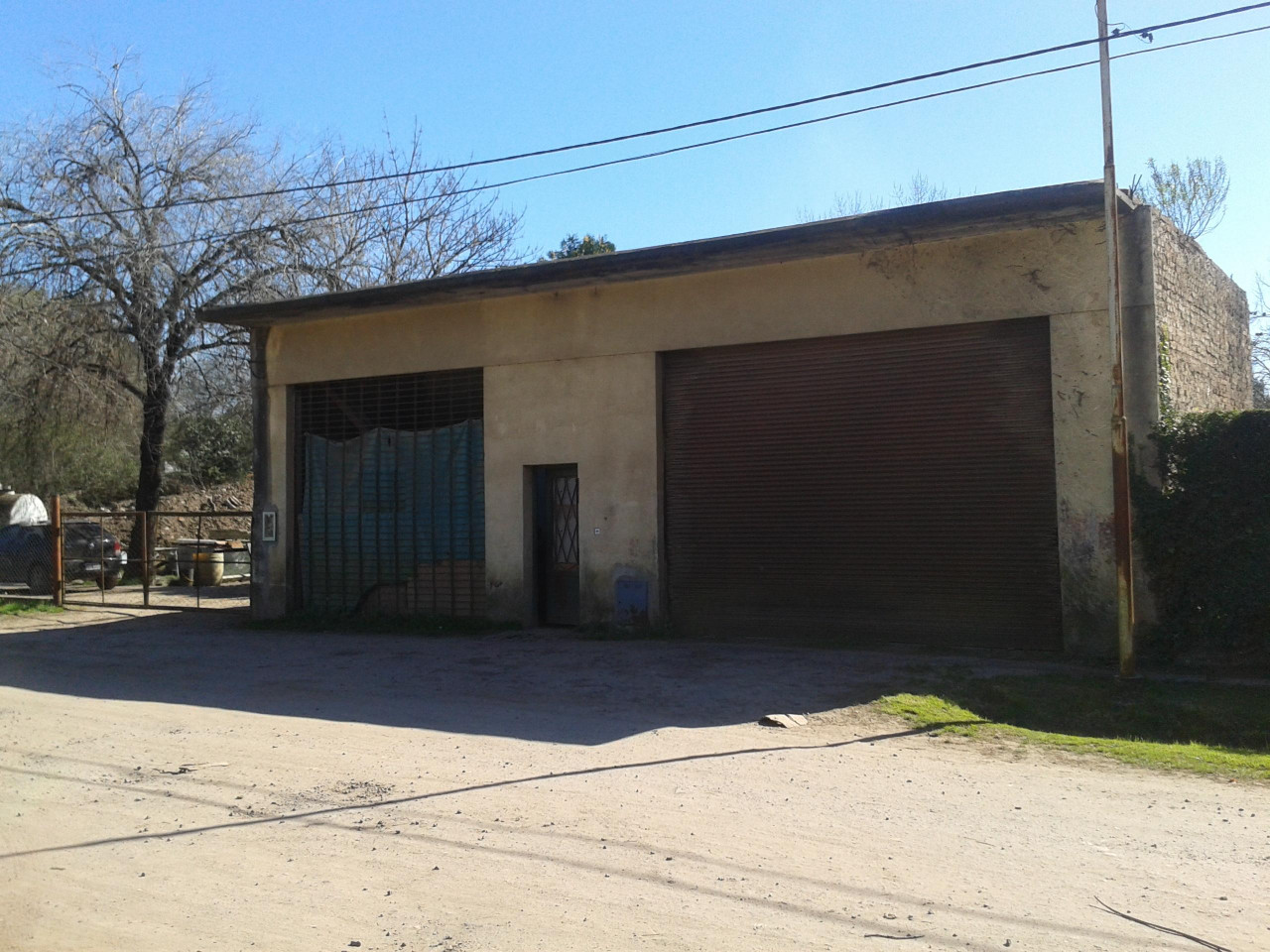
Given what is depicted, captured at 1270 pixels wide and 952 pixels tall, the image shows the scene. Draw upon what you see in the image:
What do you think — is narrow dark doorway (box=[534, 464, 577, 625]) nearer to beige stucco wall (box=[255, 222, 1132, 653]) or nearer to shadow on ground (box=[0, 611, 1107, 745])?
beige stucco wall (box=[255, 222, 1132, 653])

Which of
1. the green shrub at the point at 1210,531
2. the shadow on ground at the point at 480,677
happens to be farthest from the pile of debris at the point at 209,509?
the green shrub at the point at 1210,531

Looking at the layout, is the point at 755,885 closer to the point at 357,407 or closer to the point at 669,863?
the point at 669,863

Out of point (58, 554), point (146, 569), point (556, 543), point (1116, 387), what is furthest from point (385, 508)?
point (1116, 387)

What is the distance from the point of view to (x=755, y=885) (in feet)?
16.2

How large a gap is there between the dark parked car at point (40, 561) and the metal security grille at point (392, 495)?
224 inches

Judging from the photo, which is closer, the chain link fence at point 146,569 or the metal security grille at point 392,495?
the metal security grille at point 392,495

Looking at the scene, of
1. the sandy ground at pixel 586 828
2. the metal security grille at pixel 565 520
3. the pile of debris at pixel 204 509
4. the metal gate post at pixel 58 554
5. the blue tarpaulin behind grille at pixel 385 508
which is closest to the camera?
the sandy ground at pixel 586 828

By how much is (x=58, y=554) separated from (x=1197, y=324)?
1871 centimetres

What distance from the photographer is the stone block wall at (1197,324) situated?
1193 cm

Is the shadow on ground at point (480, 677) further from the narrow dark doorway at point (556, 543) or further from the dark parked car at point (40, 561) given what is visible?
the dark parked car at point (40, 561)

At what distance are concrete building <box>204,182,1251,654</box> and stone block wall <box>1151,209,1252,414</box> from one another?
0.07 meters

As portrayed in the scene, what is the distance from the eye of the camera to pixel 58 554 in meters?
19.1

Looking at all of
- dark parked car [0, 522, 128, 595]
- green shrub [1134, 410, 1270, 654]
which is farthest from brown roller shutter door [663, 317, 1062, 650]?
dark parked car [0, 522, 128, 595]

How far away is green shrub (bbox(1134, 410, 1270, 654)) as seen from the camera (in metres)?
10.3
